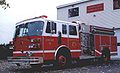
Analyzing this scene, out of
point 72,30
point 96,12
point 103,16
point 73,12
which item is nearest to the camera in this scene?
point 72,30

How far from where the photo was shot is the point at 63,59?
52.3 ft

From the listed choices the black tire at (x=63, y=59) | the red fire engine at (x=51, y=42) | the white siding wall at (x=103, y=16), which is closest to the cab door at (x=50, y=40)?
the red fire engine at (x=51, y=42)

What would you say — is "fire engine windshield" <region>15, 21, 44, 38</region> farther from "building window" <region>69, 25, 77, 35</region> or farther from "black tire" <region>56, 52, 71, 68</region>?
"building window" <region>69, 25, 77, 35</region>

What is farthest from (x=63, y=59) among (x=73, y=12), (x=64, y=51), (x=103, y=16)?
(x=73, y=12)

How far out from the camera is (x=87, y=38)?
18.3 m

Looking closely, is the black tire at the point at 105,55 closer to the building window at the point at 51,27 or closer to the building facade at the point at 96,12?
the building window at the point at 51,27

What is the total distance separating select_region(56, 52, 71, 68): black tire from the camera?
51.4 ft

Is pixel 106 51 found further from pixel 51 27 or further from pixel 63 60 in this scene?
pixel 51 27

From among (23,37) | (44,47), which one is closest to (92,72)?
(44,47)

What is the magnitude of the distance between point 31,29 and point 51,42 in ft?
3.90

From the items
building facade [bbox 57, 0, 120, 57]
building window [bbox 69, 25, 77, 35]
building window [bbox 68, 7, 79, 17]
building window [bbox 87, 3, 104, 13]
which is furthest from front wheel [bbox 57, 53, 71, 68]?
building window [bbox 68, 7, 79, 17]

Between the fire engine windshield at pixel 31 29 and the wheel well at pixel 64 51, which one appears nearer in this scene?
the fire engine windshield at pixel 31 29

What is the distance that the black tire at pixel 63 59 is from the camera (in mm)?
15664

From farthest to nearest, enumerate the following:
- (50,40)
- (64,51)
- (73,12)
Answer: (73,12)
(64,51)
(50,40)
